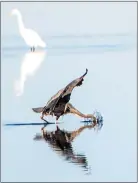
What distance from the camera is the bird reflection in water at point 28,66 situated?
474 inches

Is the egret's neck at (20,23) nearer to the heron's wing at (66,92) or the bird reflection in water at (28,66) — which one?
the bird reflection in water at (28,66)

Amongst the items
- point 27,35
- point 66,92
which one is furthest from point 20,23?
point 66,92

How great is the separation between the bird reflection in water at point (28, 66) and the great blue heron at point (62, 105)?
1447 mm

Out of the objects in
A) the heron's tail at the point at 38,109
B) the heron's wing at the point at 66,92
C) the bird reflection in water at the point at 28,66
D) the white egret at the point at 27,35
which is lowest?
the heron's tail at the point at 38,109

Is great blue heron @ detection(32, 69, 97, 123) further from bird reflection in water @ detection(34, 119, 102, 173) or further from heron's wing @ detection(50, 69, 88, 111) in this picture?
bird reflection in water @ detection(34, 119, 102, 173)

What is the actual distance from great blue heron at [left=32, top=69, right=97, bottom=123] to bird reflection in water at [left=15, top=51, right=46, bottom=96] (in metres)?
1.45

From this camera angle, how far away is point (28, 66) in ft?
47.2

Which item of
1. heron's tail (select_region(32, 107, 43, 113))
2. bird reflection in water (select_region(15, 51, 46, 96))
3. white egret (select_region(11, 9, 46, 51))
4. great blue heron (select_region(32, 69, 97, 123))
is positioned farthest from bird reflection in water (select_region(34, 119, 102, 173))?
white egret (select_region(11, 9, 46, 51))

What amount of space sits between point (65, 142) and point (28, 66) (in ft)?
17.7

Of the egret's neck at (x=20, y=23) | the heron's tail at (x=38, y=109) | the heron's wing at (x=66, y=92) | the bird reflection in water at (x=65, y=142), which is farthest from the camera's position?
the egret's neck at (x=20, y=23)

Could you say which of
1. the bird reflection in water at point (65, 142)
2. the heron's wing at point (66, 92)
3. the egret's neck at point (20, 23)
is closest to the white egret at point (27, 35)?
the egret's neck at point (20, 23)

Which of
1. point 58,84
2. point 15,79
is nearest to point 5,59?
point 15,79

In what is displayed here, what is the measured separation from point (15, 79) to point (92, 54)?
109 inches

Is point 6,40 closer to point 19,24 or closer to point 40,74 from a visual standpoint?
point 19,24
